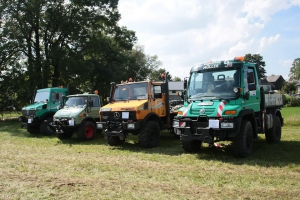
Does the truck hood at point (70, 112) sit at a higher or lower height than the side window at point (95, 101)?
lower

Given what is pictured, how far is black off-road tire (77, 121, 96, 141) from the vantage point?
11.8 meters

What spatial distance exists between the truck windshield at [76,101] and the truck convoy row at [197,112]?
0.17 ft

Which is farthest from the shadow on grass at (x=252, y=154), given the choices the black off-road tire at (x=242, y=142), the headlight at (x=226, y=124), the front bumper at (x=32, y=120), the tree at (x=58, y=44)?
the tree at (x=58, y=44)

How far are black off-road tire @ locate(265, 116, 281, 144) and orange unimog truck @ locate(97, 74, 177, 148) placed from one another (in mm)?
3312

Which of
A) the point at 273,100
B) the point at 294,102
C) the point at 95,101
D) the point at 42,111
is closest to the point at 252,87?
the point at 273,100

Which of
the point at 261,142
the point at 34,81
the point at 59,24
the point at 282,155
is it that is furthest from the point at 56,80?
the point at 282,155

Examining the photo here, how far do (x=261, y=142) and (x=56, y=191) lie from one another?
24.0 ft

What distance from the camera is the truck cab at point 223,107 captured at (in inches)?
291

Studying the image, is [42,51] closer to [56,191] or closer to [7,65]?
[7,65]

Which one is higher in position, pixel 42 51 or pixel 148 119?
pixel 42 51

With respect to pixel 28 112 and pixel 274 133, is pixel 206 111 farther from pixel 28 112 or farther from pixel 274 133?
pixel 28 112

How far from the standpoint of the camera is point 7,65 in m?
23.4

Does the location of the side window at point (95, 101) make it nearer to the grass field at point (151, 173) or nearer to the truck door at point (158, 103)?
the grass field at point (151, 173)

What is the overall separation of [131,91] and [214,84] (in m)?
3.33
